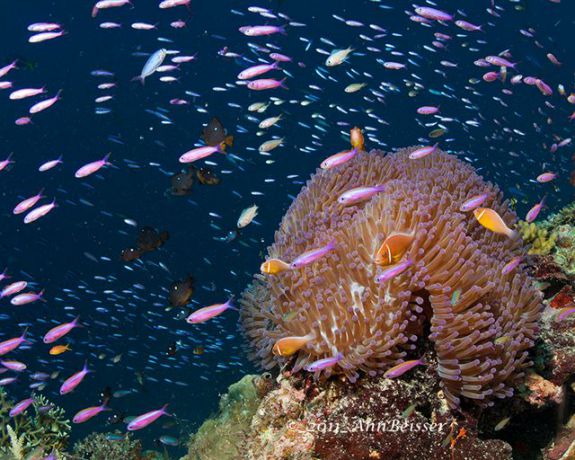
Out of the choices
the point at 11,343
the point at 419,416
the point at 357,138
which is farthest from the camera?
the point at 11,343

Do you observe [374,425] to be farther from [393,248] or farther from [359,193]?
[359,193]

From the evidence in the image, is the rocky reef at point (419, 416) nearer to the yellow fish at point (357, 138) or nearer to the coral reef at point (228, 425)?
the coral reef at point (228, 425)

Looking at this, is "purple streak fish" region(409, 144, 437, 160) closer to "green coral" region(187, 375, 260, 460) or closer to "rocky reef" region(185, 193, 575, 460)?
"rocky reef" region(185, 193, 575, 460)

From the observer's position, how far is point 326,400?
370cm

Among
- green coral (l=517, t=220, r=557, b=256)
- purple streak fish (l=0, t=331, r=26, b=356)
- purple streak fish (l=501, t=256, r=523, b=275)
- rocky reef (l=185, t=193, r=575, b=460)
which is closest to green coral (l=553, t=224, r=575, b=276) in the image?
green coral (l=517, t=220, r=557, b=256)

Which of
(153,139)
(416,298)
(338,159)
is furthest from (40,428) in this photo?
(153,139)

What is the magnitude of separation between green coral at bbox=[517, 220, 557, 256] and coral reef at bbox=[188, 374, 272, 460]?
4.02m

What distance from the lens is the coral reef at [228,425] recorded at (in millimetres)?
6299

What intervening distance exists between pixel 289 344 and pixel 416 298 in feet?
3.32

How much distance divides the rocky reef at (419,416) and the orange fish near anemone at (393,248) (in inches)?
32.3

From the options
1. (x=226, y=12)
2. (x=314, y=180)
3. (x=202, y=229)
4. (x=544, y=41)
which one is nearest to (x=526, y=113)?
(x=544, y=41)

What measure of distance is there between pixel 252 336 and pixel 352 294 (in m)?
1.48

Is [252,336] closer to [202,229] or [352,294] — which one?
[352,294]

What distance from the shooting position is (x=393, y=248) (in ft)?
11.3
